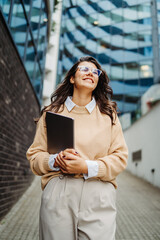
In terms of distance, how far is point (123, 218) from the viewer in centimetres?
482

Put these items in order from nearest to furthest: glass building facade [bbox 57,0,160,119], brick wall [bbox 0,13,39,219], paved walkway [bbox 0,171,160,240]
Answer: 1. paved walkway [bbox 0,171,160,240]
2. brick wall [bbox 0,13,39,219]
3. glass building facade [bbox 57,0,160,119]

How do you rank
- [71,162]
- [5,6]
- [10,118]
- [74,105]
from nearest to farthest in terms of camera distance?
[71,162]
[74,105]
[5,6]
[10,118]

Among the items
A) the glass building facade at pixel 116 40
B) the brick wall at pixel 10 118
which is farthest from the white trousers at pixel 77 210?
the glass building facade at pixel 116 40

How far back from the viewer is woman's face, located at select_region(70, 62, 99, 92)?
70.0 inches

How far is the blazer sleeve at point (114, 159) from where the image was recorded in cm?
149

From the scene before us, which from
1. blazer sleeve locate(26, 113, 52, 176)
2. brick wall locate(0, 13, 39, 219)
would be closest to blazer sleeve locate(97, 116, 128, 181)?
blazer sleeve locate(26, 113, 52, 176)

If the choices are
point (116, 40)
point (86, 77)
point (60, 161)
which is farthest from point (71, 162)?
point (116, 40)

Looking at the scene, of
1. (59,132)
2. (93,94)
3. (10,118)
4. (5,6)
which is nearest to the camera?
(59,132)

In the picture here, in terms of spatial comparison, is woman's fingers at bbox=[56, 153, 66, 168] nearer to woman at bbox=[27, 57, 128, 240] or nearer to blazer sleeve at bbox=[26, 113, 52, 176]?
woman at bbox=[27, 57, 128, 240]

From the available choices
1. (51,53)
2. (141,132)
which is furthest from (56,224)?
(51,53)

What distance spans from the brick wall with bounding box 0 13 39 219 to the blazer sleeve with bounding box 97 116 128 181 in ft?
8.95

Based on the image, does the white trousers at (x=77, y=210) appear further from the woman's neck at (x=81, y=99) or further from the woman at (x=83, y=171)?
the woman's neck at (x=81, y=99)

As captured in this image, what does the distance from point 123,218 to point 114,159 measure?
384 cm

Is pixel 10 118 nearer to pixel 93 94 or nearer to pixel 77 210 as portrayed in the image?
pixel 93 94
